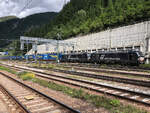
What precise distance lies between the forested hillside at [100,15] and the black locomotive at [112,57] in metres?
21.5

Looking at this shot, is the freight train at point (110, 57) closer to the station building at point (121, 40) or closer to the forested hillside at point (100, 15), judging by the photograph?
the station building at point (121, 40)

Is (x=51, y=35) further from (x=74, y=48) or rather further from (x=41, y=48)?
(x=74, y=48)

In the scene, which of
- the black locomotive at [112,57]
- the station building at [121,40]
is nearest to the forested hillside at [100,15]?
the station building at [121,40]

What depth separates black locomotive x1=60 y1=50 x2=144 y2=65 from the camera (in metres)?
23.2

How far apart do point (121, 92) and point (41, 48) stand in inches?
3609

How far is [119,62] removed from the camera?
2708cm

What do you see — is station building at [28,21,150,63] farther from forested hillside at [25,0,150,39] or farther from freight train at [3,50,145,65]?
freight train at [3,50,145,65]

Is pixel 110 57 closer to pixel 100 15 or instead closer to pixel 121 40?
pixel 121 40

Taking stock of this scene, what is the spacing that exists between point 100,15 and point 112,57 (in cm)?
5324

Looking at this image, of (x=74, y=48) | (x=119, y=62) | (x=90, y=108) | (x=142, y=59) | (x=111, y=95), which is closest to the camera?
(x=90, y=108)

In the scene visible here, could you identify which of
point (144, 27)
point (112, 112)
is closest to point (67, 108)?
point (112, 112)

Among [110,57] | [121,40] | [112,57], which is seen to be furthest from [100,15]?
[112,57]

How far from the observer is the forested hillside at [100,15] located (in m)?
53.7

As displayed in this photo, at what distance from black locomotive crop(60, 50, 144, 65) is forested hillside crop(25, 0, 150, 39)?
21.5 meters
